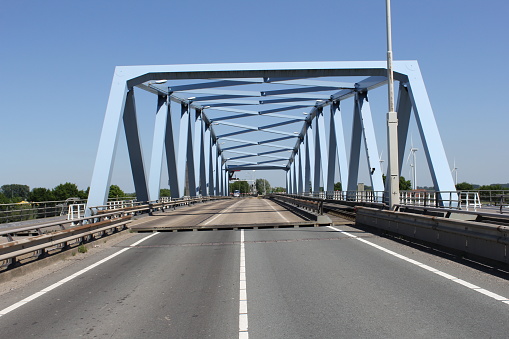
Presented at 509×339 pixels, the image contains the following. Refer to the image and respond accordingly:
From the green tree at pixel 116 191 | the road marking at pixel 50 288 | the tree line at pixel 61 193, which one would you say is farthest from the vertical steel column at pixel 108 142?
the green tree at pixel 116 191

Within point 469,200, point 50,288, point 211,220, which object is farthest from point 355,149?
point 50,288

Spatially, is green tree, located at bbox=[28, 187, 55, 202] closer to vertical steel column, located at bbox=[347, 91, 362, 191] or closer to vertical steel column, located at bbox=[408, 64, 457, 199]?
vertical steel column, located at bbox=[347, 91, 362, 191]

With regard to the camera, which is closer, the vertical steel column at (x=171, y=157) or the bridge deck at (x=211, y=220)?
the bridge deck at (x=211, y=220)

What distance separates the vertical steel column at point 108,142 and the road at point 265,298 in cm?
1310

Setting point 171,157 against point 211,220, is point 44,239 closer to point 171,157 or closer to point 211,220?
point 211,220

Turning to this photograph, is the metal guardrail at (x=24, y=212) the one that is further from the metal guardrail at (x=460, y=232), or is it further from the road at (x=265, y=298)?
the metal guardrail at (x=460, y=232)

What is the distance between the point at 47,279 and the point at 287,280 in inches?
187

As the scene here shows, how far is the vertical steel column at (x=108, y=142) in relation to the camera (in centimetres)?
2522

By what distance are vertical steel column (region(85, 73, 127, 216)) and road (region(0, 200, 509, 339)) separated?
1310cm

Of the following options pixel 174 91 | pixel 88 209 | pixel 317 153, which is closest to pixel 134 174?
pixel 88 209

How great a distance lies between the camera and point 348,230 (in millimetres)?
19078

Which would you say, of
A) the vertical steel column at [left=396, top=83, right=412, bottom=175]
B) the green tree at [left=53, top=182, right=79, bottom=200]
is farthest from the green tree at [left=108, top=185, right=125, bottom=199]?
the vertical steel column at [left=396, top=83, right=412, bottom=175]

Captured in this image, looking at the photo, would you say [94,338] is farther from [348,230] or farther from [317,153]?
[317,153]

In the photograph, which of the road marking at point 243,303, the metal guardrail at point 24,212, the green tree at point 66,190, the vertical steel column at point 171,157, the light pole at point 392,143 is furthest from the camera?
the green tree at point 66,190
